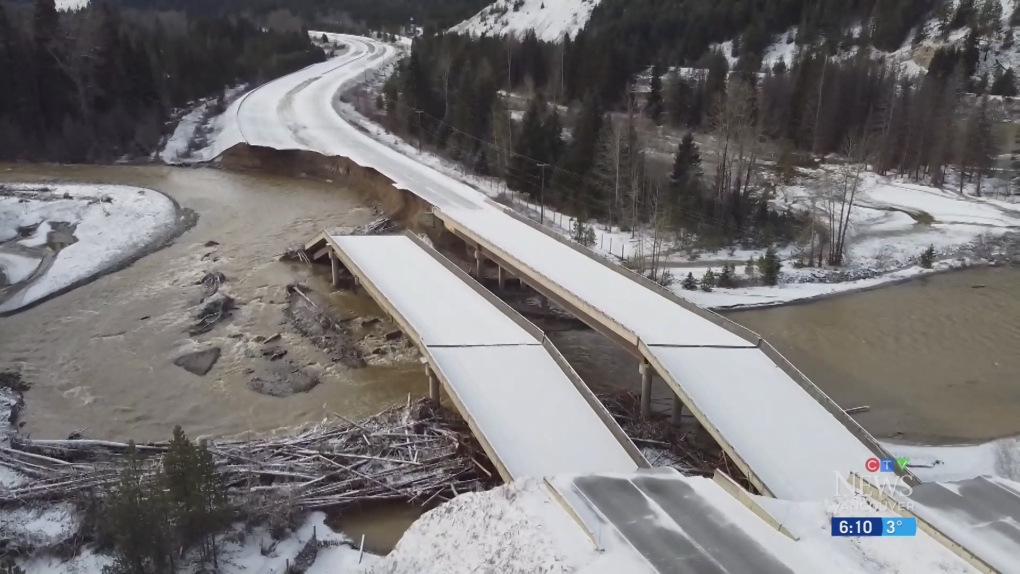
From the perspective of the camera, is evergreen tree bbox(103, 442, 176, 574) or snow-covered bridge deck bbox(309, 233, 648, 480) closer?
evergreen tree bbox(103, 442, 176, 574)

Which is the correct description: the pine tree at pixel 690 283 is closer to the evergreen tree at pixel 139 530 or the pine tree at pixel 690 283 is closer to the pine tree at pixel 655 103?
the evergreen tree at pixel 139 530

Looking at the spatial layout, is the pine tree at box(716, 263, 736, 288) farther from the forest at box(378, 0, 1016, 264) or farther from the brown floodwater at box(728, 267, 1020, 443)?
the forest at box(378, 0, 1016, 264)

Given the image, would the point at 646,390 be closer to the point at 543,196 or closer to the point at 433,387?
the point at 433,387

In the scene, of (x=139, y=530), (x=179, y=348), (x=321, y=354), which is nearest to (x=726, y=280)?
(x=321, y=354)

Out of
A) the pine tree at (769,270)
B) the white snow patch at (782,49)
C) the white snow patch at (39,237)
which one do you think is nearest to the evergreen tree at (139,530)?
the pine tree at (769,270)

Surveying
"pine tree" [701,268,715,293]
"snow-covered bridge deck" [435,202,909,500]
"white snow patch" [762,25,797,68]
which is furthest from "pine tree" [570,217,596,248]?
"white snow patch" [762,25,797,68]

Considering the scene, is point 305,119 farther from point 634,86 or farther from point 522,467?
point 522,467
